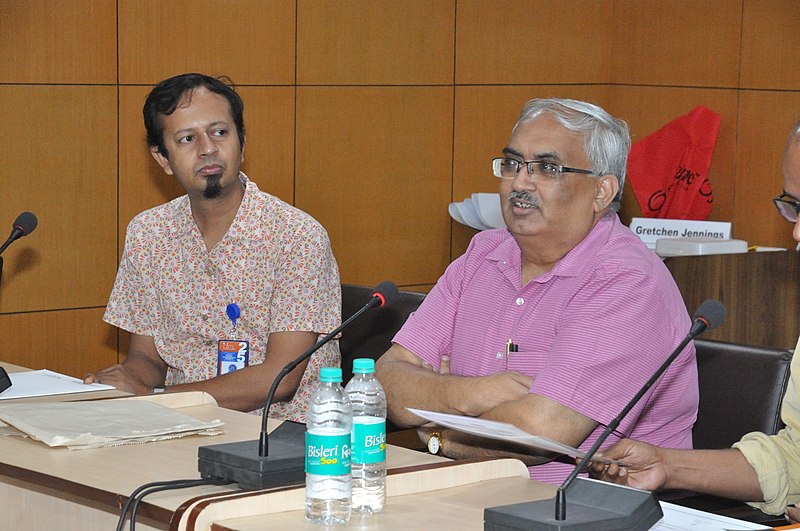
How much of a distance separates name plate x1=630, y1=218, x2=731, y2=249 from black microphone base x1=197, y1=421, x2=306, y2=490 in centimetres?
267

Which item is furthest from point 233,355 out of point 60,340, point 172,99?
point 60,340

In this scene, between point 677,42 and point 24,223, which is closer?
point 24,223

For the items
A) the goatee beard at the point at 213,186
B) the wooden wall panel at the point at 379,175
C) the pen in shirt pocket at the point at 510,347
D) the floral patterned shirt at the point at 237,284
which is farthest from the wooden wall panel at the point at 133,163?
the pen in shirt pocket at the point at 510,347

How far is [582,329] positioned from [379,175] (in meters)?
2.42

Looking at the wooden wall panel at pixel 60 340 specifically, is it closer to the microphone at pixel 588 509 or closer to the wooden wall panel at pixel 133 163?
the wooden wall panel at pixel 133 163

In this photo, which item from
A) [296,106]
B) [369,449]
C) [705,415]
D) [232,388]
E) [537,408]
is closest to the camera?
[369,449]

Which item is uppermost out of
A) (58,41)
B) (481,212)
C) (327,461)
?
(58,41)

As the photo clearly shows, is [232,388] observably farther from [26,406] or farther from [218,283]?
[26,406]

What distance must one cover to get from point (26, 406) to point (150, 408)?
245mm

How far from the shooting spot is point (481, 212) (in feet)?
14.9

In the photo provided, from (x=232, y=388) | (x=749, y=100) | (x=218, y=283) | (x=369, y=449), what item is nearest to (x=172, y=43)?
(x=218, y=283)

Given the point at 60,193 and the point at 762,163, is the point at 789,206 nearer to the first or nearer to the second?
the point at 60,193

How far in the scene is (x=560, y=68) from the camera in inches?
203

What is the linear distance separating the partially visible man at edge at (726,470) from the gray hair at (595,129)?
1.52ft
